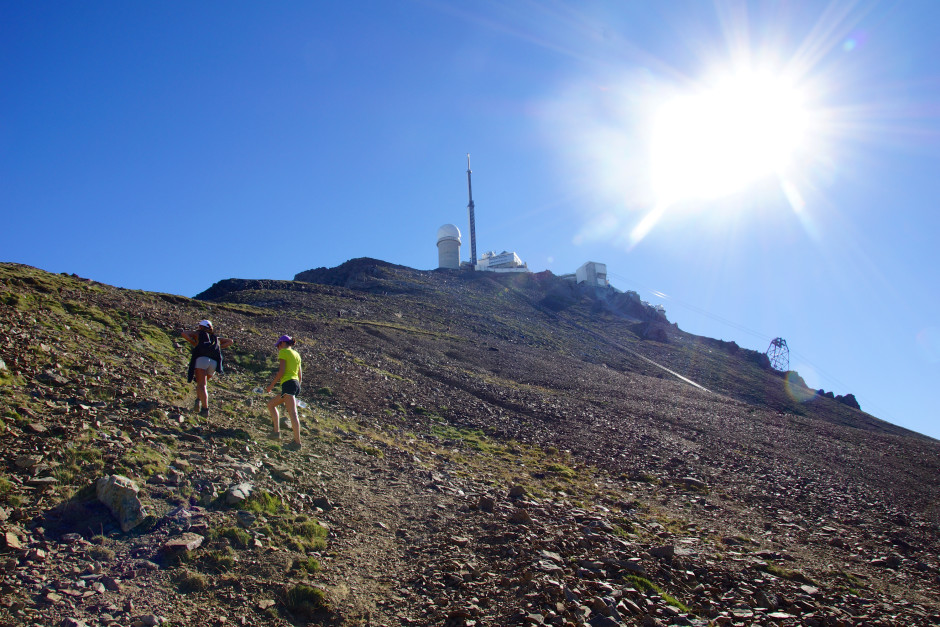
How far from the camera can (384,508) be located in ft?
26.9

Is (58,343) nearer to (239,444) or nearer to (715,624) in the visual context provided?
(239,444)

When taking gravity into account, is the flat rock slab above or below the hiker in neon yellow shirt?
below

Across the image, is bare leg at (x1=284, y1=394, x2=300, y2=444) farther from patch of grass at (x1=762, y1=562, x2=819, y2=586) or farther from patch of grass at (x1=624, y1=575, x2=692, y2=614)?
patch of grass at (x1=762, y1=562, x2=819, y2=586)

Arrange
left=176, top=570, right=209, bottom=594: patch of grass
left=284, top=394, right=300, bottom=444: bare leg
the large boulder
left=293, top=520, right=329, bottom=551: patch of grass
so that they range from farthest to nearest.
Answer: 1. left=284, top=394, right=300, bottom=444: bare leg
2. left=293, top=520, right=329, bottom=551: patch of grass
3. the large boulder
4. left=176, top=570, right=209, bottom=594: patch of grass

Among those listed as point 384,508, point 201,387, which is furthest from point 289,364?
point 384,508

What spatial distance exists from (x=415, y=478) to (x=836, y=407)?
240 ft

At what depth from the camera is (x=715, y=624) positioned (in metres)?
6.34

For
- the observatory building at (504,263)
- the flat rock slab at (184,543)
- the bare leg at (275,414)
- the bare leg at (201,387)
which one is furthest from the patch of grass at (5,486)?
the observatory building at (504,263)

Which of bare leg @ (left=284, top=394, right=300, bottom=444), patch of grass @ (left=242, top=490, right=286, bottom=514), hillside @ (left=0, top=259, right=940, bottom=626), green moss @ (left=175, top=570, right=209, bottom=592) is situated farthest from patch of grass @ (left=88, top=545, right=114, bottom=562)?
bare leg @ (left=284, top=394, right=300, bottom=444)

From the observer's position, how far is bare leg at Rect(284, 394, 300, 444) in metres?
9.76

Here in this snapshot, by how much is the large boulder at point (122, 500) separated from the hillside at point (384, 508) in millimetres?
92

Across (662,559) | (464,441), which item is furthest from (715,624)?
(464,441)

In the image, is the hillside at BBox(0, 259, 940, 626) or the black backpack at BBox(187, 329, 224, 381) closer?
the hillside at BBox(0, 259, 940, 626)

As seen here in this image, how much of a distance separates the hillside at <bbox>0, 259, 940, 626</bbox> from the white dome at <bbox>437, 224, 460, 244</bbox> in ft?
226
